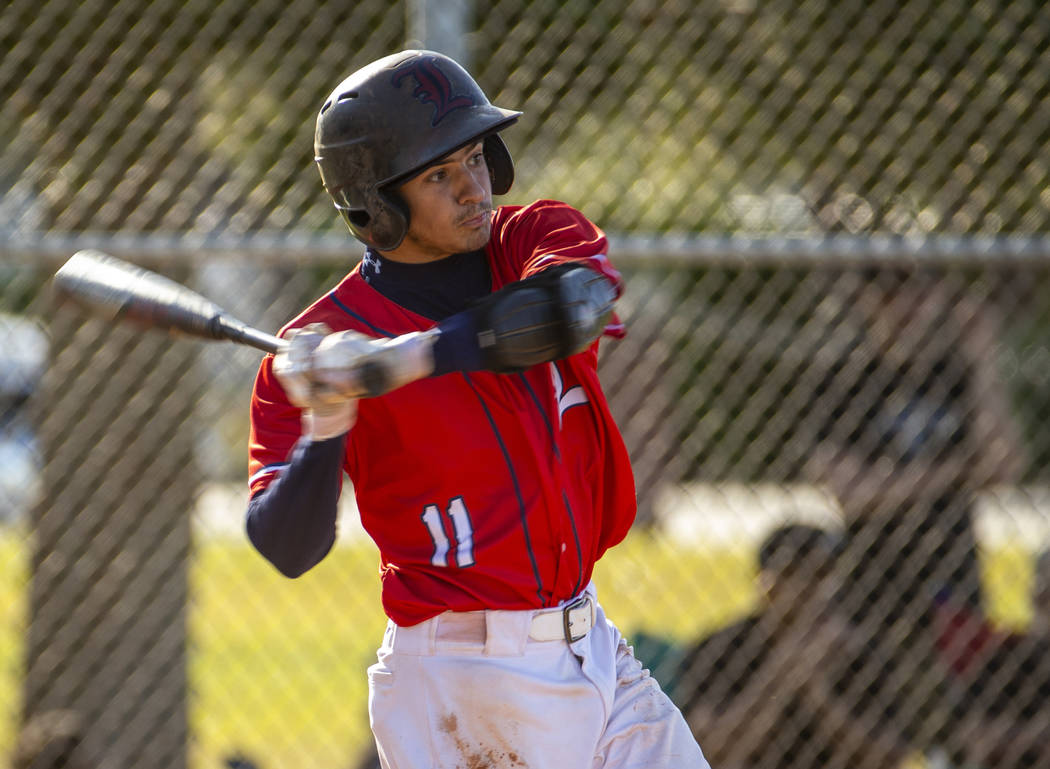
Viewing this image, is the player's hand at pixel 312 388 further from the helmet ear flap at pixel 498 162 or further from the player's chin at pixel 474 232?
the helmet ear flap at pixel 498 162

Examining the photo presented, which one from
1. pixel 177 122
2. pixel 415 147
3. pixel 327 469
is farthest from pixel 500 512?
pixel 177 122

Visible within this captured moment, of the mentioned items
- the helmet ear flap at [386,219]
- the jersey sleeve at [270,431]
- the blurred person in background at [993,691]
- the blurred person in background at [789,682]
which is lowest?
the blurred person in background at [789,682]

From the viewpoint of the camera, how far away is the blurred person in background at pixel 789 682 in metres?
3.30

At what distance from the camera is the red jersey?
1858 mm

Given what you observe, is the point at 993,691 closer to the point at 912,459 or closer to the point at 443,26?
the point at 912,459

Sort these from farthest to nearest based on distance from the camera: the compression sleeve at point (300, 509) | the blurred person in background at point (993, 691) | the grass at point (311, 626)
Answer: the grass at point (311, 626) < the blurred person in background at point (993, 691) < the compression sleeve at point (300, 509)

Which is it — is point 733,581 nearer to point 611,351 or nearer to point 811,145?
point 611,351

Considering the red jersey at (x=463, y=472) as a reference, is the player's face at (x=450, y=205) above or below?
above

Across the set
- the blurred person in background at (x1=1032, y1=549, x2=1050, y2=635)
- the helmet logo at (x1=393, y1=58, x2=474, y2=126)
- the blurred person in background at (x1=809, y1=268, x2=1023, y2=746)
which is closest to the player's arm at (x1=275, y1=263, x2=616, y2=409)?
the helmet logo at (x1=393, y1=58, x2=474, y2=126)

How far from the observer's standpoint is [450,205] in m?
1.94

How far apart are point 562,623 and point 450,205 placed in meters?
0.73

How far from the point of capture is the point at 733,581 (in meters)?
6.75

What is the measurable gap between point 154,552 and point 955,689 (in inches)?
101

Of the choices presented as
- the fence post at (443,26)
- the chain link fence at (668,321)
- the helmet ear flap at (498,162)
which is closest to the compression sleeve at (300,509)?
the helmet ear flap at (498,162)
